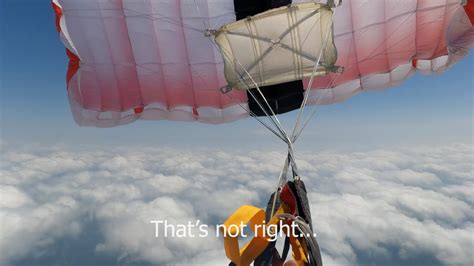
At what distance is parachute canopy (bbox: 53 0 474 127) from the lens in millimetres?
6898

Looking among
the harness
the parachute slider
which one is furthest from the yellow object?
the parachute slider

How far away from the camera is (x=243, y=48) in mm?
7160

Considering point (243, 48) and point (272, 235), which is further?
point (243, 48)

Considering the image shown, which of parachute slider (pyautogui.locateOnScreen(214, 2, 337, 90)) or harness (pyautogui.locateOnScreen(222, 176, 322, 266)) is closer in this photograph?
harness (pyautogui.locateOnScreen(222, 176, 322, 266))

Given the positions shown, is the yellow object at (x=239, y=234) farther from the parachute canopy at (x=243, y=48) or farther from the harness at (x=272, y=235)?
the parachute canopy at (x=243, y=48)

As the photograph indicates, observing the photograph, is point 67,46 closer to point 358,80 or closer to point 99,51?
point 99,51

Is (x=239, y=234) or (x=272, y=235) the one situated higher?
(x=239, y=234)

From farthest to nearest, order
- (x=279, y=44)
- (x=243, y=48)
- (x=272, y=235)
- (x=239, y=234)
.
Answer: (x=243, y=48), (x=279, y=44), (x=272, y=235), (x=239, y=234)

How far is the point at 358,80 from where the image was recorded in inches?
327

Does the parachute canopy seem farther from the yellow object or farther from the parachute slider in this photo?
the yellow object

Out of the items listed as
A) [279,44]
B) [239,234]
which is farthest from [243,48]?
[239,234]

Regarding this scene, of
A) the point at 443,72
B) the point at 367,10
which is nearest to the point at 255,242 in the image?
the point at 367,10

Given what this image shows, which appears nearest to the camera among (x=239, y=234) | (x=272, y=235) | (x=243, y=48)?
(x=239, y=234)

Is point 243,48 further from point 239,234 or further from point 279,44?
point 239,234
